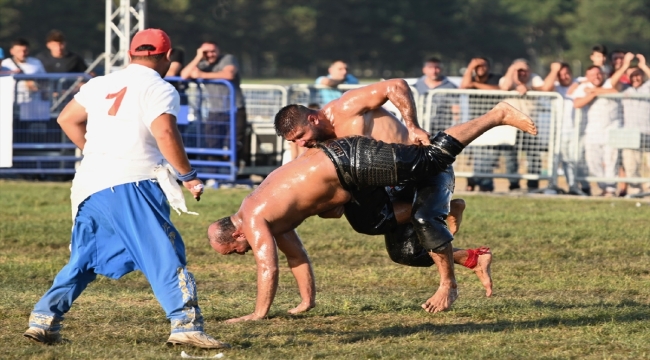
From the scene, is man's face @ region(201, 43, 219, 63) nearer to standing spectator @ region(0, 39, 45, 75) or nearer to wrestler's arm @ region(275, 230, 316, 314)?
standing spectator @ region(0, 39, 45, 75)

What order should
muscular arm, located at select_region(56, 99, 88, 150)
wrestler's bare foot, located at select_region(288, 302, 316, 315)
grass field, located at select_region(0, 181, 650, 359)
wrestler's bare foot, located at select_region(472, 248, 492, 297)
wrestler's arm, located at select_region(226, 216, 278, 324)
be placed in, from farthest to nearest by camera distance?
wrestler's bare foot, located at select_region(288, 302, 316, 315) → wrestler's bare foot, located at select_region(472, 248, 492, 297) → wrestler's arm, located at select_region(226, 216, 278, 324) → grass field, located at select_region(0, 181, 650, 359) → muscular arm, located at select_region(56, 99, 88, 150)

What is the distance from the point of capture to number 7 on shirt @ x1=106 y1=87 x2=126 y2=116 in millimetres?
6168

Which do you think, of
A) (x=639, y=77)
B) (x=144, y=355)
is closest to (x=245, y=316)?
(x=144, y=355)

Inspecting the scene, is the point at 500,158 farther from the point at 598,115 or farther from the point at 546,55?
the point at 546,55

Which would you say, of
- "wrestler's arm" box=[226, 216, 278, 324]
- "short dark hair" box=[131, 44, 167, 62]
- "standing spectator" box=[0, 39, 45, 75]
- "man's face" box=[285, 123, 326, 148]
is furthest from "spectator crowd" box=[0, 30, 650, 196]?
"short dark hair" box=[131, 44, 167, 62]

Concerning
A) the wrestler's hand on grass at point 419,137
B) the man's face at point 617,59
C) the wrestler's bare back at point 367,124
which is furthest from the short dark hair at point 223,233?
the man's face at point 617,59

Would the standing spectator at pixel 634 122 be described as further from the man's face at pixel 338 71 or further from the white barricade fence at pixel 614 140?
the man's face at pixel 338 71

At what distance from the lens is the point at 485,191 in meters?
15.8

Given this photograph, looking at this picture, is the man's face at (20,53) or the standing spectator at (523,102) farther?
the man's face at (20,53)

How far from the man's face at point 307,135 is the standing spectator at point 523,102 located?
785 cm

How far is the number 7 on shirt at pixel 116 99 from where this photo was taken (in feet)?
20.2

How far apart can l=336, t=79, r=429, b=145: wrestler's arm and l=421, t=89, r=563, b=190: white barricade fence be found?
24.5ft

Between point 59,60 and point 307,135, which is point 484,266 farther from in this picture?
point 59,60

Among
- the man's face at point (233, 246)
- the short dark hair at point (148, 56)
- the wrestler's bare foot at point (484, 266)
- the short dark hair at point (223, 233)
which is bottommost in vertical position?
the wrestler's bare foot at point (484, 266)
